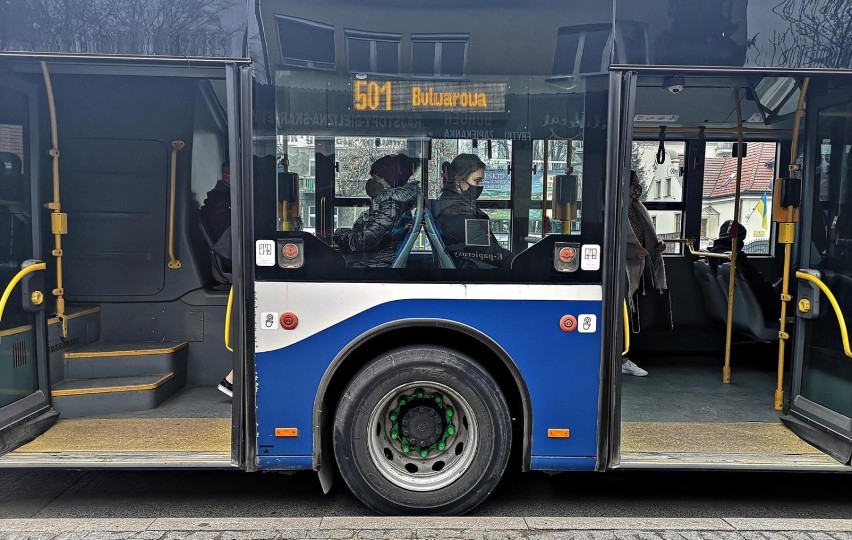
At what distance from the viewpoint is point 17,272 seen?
3770 mm

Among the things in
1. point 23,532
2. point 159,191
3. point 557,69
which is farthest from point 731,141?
point 23,532

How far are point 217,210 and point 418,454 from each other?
3.05 meters

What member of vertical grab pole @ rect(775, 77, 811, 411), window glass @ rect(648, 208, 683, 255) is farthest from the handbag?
vertical grab pole @ rect(775, 77, 811, 411)

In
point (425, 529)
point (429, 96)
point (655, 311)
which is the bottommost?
point (425, 529)

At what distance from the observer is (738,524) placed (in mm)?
3164

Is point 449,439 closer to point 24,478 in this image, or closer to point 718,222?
point 24,478

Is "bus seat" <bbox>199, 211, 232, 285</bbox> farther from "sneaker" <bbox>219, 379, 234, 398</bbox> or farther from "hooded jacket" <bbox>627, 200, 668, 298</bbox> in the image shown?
"hooded jacket" <bbox>627, 200, 668, 298</bbox>

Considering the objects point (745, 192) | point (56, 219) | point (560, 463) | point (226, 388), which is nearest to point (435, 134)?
point (560, 463)

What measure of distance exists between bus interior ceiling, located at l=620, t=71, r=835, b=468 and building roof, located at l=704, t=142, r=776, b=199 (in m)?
0.01

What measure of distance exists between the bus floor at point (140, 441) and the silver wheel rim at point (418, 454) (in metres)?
0.87

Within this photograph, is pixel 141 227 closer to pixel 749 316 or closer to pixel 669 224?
pixel 669 224

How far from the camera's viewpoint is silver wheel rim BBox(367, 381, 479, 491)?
337cm

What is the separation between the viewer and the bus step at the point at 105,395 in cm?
427

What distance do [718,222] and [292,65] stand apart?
5.21m
